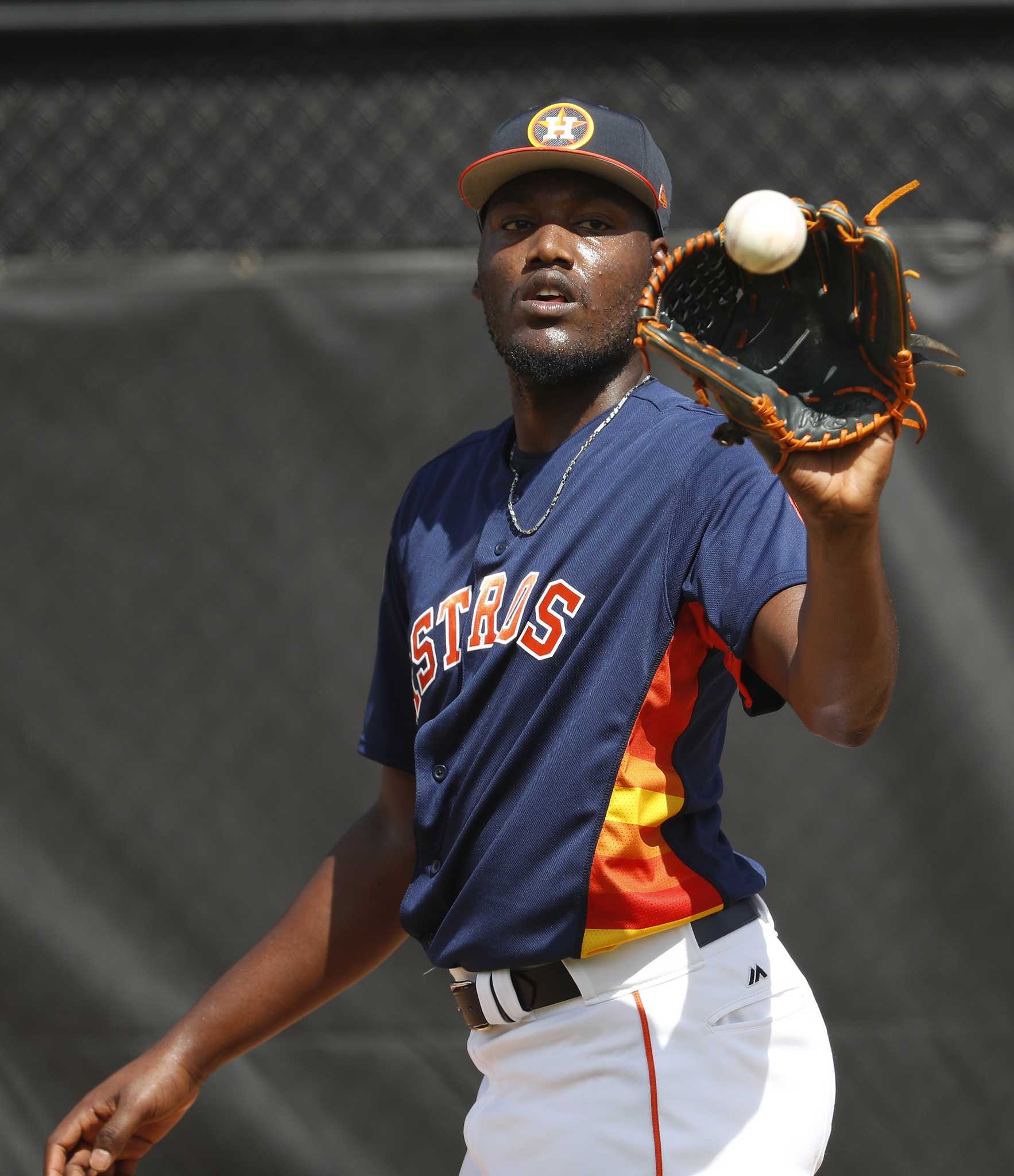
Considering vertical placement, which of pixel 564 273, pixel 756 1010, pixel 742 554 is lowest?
pixel 756 1010

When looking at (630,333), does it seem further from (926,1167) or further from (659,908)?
(926,1167)

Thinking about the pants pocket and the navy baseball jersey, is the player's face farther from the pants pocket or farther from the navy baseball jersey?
the pants pocket

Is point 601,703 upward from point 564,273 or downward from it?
downward

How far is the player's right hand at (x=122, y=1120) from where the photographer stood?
1758mm

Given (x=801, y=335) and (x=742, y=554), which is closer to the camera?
(x=801, y=335)

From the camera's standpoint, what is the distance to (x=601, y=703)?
151cm

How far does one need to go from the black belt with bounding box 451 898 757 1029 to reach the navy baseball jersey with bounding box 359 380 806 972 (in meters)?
0.02

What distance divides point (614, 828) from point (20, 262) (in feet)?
6.52

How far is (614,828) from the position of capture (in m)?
1.50

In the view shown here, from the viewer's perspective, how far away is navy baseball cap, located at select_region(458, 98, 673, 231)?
173 cm

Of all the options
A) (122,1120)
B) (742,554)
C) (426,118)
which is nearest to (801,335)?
(742,554)

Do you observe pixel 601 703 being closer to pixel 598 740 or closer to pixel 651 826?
pixel 598 740

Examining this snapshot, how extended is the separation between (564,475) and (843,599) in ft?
1.93

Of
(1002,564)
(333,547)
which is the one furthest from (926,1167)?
(333,547)
